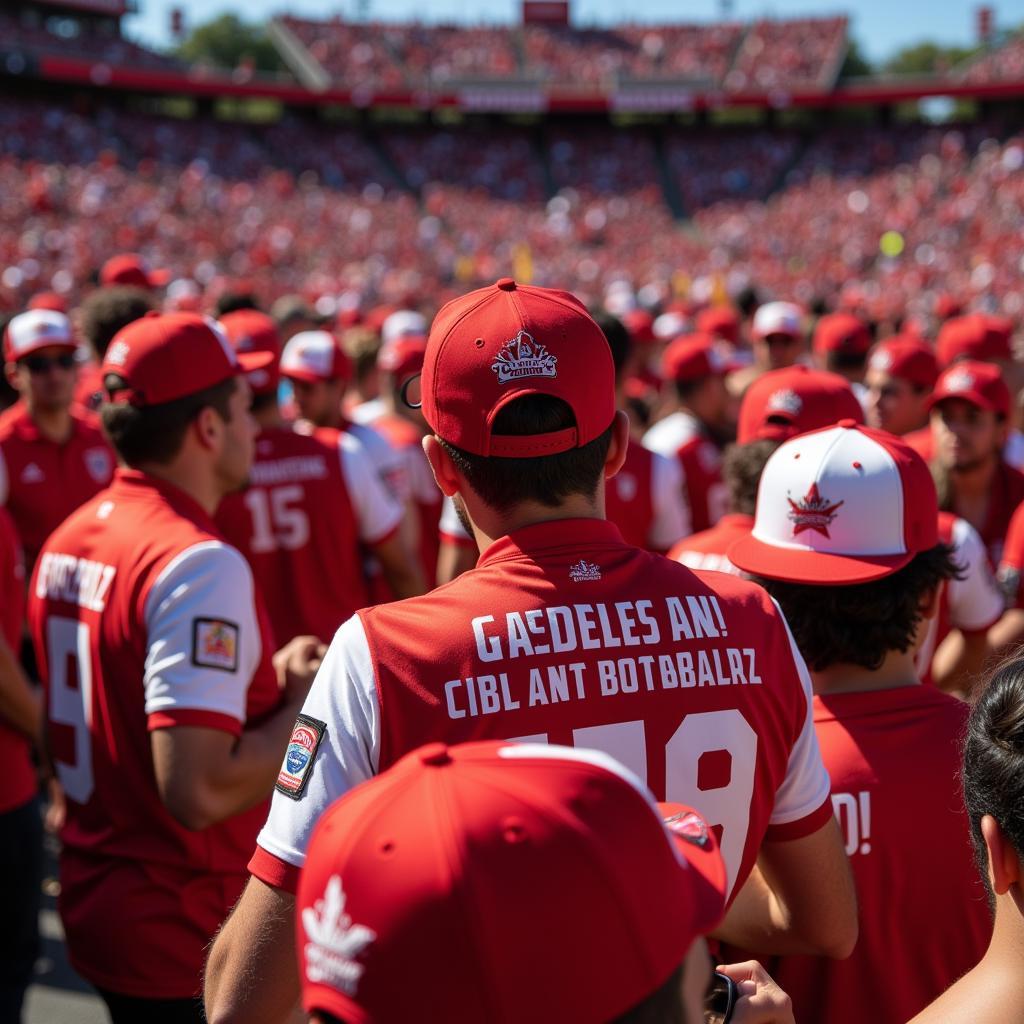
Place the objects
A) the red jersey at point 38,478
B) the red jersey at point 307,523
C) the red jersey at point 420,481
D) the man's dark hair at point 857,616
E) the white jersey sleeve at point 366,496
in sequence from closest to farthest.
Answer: the man's dark hair at point 857,616 → the red jersey at point 307,523 → the white jersey sleeve at point 366,496 → the red jersey at point 38,478 → the red jersey at point 420,481

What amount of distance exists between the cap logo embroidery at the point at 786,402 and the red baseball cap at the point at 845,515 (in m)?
1.08

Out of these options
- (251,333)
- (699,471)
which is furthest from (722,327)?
(251,333)

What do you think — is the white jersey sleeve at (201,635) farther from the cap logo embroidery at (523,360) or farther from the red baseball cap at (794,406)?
the red baseball cap at (794,406)

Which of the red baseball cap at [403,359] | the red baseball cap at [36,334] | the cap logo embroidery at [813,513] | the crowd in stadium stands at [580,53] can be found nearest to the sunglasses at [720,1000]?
the cap logo embroidery at [813,513]

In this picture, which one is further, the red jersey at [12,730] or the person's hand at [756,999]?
the red jersey at [12,730]

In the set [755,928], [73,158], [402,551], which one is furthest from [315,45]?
[755,928]

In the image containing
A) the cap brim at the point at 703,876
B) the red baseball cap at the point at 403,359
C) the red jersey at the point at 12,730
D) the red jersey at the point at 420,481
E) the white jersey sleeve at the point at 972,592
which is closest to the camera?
the cap brim at the point at 703,876

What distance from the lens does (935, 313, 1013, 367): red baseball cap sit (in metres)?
6.65

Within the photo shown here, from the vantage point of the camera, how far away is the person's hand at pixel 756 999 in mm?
1541

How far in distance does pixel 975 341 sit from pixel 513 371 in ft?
18.4

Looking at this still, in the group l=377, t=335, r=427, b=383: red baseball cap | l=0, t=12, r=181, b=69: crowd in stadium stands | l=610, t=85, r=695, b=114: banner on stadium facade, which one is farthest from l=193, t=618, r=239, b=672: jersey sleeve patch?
l=610, t=85, r=695, b=114: banner on stadium facade

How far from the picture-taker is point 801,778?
6.23 ft

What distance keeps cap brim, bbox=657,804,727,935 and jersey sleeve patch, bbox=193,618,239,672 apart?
1.45m

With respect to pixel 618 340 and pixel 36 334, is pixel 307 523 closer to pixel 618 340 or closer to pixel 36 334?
pixel 618 340
